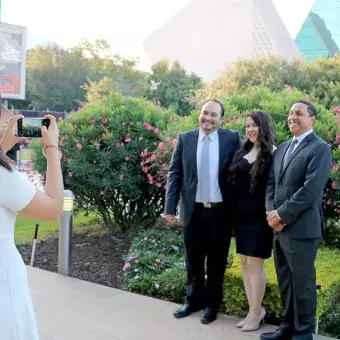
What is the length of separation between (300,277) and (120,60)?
52869 mm

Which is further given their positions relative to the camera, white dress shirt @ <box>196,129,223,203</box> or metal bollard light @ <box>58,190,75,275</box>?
metal bollard light @ <box>58,190,75,275</box>

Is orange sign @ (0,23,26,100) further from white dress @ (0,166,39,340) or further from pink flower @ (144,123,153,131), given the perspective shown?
white dress @ (0,166,39,340)

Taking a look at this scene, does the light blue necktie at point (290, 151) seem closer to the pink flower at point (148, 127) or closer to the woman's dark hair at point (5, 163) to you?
the woman's dark hair at point (5, 163)

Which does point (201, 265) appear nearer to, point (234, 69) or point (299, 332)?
point (299, 332)

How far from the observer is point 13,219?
2.07 meters

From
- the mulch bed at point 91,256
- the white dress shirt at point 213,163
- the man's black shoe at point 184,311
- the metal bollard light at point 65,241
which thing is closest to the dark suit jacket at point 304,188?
the white dress shirt at point 213,163

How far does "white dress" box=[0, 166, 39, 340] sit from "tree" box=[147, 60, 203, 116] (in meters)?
41.4

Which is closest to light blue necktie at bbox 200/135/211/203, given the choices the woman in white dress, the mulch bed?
the mulch bed

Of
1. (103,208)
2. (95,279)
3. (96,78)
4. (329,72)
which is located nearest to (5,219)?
(95,279)

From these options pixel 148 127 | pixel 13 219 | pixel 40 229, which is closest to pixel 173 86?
pixel 40 229

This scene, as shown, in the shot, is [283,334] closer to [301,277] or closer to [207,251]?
[301,277]

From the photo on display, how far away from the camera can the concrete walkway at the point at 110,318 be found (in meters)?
4.18

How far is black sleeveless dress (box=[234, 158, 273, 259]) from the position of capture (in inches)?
164

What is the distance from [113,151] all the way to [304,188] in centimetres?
394
